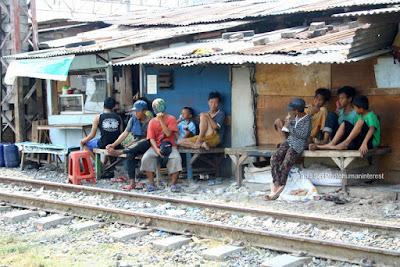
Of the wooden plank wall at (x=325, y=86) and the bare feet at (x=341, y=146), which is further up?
the wooden plank wall at (x=325, y=86)

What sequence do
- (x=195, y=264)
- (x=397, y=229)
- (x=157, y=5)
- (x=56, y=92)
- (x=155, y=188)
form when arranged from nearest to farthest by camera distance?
(x=195, y=264) → (x=397, y=229) → (x=155, y=188) → (x=56, y=92) → (x=157, y=5)

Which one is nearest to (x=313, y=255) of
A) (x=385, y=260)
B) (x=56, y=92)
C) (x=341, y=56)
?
(x=385, y=260)

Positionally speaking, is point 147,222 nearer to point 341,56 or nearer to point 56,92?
point 341,56

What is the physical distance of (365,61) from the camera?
9.65 metres

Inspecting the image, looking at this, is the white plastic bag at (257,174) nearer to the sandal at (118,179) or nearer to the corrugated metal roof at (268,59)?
the corrugated metal roof at (268,59)

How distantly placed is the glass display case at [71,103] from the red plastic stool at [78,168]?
2916mm

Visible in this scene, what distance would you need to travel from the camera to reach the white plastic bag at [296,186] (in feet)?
30.2

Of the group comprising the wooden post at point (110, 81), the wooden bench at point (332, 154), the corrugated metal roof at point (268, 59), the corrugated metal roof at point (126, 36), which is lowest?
the wooden bench at point (332, 154)

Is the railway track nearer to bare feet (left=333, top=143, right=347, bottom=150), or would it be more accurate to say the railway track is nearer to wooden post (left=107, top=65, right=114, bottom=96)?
bare feet (left=333, top=143, right=347, bottom=150)

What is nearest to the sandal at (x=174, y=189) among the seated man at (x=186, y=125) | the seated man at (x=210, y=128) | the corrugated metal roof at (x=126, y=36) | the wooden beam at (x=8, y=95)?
the seated man at (x=210, y=128)

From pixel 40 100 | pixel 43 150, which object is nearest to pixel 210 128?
pixel 43 150

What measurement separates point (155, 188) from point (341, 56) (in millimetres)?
4060

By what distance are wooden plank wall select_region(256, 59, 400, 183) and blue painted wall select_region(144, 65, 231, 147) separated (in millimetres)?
768

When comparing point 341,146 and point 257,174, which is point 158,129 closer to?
point 257,174
